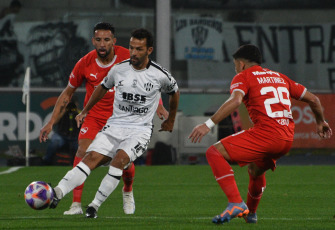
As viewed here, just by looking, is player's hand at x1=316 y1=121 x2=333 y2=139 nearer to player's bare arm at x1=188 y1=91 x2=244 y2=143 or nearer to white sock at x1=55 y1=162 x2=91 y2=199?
player's bare arm at x1=188 y1=91 x2=244 y2=143

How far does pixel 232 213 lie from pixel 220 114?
0.86 metres

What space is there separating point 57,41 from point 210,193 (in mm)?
13414

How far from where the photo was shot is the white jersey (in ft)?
26.1

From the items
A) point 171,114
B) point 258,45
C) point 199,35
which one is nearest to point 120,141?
point 171,114

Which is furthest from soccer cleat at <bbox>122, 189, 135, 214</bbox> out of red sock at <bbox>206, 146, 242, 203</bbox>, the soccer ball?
red sock at <bbox>206, 146, 242, 203</bbox>

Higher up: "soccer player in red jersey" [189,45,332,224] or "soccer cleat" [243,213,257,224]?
"soccer player in red jersey" [189,45,332,224]

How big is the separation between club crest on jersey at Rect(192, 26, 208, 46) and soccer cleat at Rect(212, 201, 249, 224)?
711 inches

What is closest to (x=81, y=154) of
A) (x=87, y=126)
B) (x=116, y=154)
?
(x=87, y=126)

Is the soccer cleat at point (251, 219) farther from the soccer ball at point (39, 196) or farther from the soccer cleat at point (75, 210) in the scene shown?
the soccer cleat at point (75, 210)

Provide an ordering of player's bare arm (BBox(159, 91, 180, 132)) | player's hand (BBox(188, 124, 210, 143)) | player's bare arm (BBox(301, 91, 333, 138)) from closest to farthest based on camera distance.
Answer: player's hand (BBox(188, 124, 210, 143))
player's bare arm (BBox(301, 91, 333, 138))
player's bare arm (BBox(159, 91, 180, 132))

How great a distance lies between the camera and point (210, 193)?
38.5ft

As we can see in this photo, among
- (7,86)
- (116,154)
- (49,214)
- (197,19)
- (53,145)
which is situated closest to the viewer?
(116,154)

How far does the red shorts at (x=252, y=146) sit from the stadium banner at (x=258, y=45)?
17285mm

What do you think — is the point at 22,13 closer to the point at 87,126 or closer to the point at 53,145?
the point at 53,145
